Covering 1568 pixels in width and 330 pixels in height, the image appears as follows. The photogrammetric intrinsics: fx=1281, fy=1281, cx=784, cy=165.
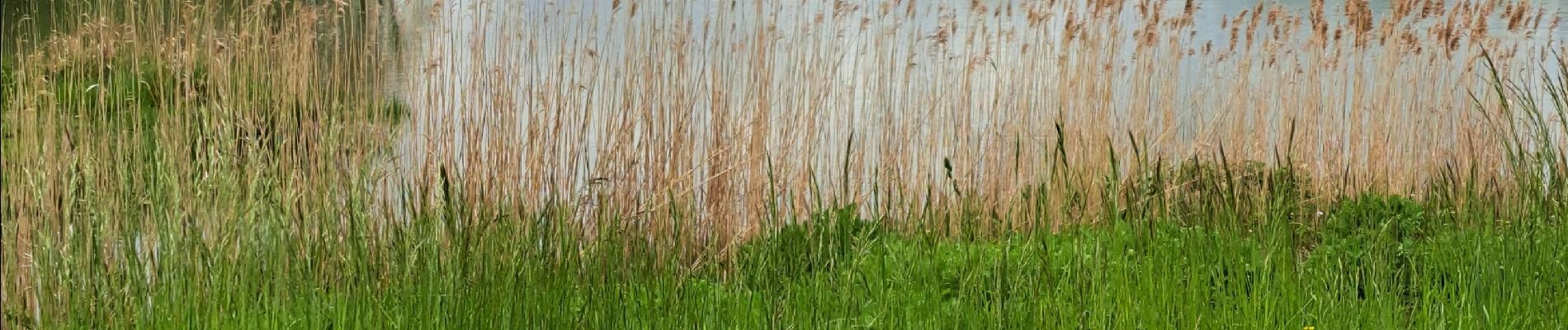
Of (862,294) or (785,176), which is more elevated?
(785,176)

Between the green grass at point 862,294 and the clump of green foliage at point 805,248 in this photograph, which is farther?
the clump of green foliage at point 805,248

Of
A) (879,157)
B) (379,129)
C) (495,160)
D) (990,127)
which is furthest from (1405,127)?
(379,129)

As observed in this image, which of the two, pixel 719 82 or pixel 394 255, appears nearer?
pixel 394 255

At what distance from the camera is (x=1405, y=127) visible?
13.5 feet

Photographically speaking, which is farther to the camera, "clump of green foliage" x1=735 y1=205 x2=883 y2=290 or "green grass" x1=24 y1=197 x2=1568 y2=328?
"clump of green foliage" x1=735 y1=205 x2=883 y2=290

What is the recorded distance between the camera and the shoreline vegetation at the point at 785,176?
6.27 feet

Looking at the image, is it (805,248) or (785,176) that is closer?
(805,248)

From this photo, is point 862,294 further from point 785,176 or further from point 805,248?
point 785,176

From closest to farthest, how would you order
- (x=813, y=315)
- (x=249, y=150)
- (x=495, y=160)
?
(x=813, y=315) → (x=249, y=150) → (x=495, y=160)

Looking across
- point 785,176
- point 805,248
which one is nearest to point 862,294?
point 805,248

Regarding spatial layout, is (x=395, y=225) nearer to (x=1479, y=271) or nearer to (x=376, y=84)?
(x=376, y=84)

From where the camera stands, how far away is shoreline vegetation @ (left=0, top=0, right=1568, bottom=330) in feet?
6.27

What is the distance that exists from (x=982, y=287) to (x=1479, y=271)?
78 centimetres

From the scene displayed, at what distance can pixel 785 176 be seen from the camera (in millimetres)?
3457
